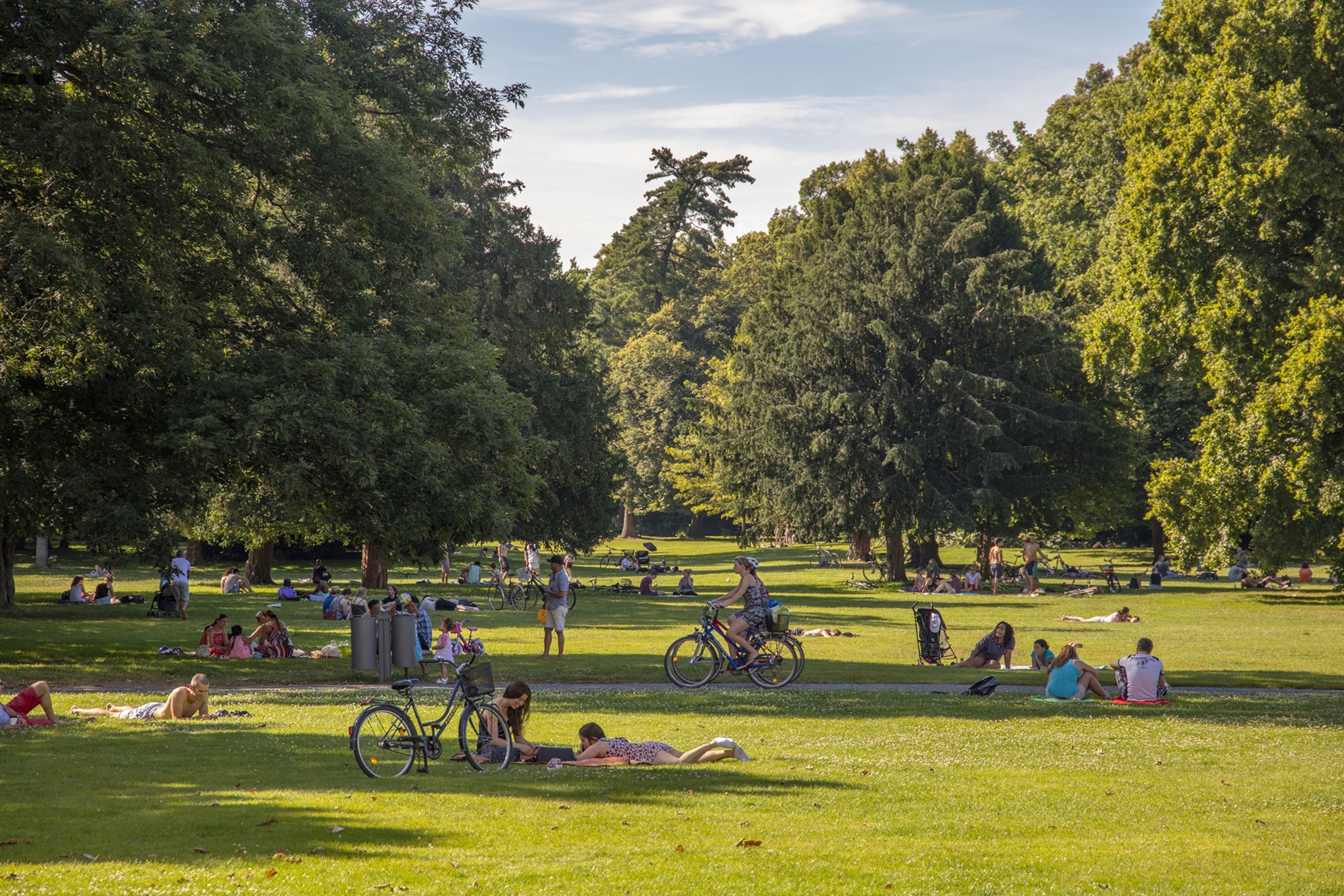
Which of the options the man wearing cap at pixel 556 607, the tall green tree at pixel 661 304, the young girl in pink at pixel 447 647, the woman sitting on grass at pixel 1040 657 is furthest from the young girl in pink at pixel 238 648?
the tall green tree at pixel 661 304

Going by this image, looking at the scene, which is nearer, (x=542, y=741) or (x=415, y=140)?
(x=542, y=741)

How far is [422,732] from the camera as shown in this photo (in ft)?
36.7

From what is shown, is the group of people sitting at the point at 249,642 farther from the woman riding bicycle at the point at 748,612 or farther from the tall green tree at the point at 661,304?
the tall green tree at the point at 661,304

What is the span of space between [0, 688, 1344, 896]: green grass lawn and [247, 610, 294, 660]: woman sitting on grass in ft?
24.8

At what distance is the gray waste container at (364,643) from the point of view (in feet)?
61.6

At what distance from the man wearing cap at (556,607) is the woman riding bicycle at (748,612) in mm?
4524

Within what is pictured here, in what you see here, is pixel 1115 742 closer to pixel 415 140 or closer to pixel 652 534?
pixel 415 140

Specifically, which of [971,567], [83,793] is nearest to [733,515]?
[971,567]

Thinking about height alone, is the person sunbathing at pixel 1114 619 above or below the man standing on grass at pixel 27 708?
below

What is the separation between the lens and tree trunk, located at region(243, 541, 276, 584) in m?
41.1

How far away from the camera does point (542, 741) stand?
12836 millimetres

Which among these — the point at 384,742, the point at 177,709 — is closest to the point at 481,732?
the point at 384,742

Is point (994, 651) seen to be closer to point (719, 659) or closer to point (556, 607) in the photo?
point (719, 659)

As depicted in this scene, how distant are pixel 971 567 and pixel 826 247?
15.4 m
